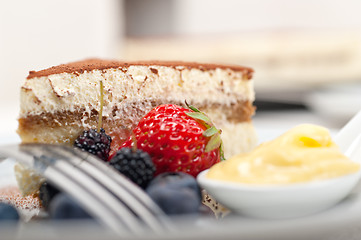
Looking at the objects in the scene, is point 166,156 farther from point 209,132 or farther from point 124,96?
point 124,96

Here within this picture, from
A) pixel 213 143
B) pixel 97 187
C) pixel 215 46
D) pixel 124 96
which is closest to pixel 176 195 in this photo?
pixel 97 187

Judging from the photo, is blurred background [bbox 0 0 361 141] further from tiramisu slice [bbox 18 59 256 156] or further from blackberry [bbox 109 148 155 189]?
blackberry [bbox 109 148 155 189]

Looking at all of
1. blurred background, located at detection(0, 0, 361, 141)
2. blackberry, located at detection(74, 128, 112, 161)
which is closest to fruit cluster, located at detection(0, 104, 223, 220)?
blackberry, located at detection(74, 128, 112, 161)

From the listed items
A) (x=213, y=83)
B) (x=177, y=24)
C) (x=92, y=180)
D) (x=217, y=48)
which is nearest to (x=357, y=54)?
(x=217, y=48)

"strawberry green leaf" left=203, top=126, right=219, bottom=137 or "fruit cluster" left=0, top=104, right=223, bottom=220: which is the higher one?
"strawberry green leaf" left=203, top=126, right=219, bottom=137

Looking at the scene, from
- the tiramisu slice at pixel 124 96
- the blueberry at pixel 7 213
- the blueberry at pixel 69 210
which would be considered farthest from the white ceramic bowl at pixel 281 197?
the tiramisu slice at pixel 124 96

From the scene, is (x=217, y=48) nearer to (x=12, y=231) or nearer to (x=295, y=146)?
(x=295, y=146)

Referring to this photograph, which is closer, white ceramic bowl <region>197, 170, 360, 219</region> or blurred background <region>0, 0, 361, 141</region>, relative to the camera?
white ceramic bowl <region>197, 170, 360, 219</region>
